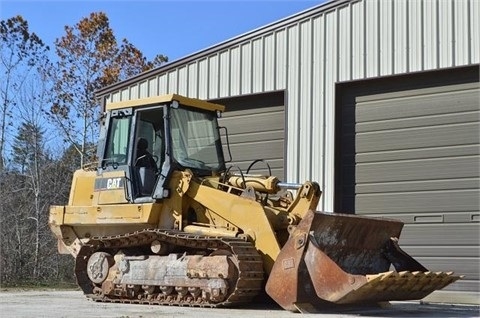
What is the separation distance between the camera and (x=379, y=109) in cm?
1482

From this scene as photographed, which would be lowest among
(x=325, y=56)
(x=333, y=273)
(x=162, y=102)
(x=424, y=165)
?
(x=333, y=273)

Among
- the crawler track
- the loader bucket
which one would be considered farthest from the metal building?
the crawler track

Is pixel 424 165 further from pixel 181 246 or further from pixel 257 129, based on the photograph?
pixel 181 246

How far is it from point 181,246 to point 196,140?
1935mm

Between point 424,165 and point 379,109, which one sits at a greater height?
point 379,109

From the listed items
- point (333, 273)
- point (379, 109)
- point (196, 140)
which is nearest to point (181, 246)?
point (196, 140)

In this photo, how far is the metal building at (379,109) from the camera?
13.6 m

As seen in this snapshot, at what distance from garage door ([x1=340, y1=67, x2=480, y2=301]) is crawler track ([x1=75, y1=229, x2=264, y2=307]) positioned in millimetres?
5139

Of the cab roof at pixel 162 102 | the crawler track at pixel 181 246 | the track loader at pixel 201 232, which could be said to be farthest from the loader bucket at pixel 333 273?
the cab roof at pixel 162 102

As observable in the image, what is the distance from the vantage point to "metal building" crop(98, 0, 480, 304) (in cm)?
1358

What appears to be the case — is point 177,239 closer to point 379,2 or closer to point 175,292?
point 175,292

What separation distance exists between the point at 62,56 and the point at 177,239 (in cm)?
2468

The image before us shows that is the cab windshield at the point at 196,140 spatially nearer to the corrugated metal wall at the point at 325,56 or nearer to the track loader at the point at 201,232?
the track loader at the point at 201,232

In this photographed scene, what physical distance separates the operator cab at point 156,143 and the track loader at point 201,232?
A: 2 cm
